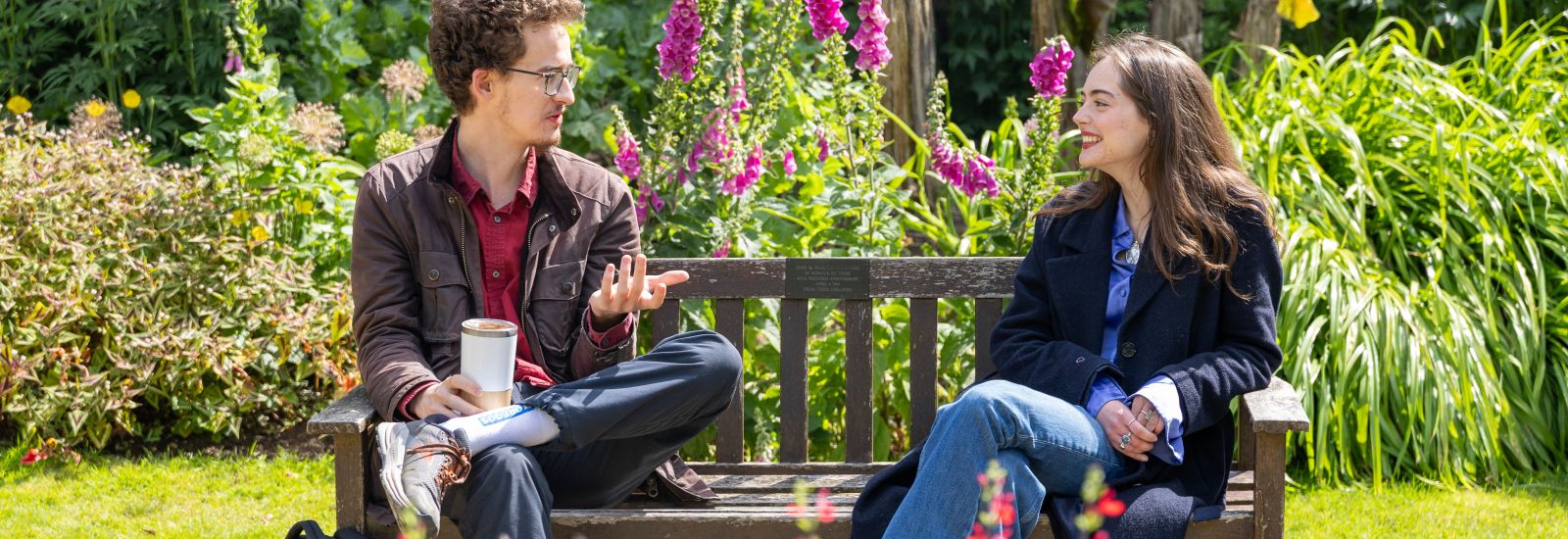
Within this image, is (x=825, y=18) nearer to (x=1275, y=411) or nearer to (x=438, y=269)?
(x=438, y=269)

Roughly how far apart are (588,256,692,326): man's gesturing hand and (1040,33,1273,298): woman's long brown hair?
1.00 meters

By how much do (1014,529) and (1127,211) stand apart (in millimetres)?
845

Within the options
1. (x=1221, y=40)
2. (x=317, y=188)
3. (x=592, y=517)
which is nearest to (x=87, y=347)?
(x=317, y=188)

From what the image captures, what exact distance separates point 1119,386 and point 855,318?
777 mm

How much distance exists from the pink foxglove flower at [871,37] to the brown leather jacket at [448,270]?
1.04 m

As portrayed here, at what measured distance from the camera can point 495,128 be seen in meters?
3.34

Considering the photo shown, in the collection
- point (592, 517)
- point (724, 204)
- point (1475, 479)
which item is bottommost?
point (1475, 479)

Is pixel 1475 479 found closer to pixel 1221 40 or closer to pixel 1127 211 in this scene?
pixel 1127 211

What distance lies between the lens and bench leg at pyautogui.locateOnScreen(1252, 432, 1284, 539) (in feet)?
9.70

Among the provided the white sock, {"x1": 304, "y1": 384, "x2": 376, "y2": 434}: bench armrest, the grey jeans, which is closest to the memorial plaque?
the grey jeans

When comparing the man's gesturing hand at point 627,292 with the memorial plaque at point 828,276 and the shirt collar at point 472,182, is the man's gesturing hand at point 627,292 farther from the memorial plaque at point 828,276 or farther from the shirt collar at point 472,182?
the memorial plaque at point 828,276

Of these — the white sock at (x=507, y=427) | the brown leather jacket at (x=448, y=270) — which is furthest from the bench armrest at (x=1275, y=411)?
the white sock at (x=507, y=427)

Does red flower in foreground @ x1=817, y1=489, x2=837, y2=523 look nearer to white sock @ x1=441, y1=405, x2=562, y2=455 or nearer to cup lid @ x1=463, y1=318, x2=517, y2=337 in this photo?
white sock @ x1=441, y1=405, x2=562, y2=455

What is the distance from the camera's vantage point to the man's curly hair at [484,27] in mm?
3203
